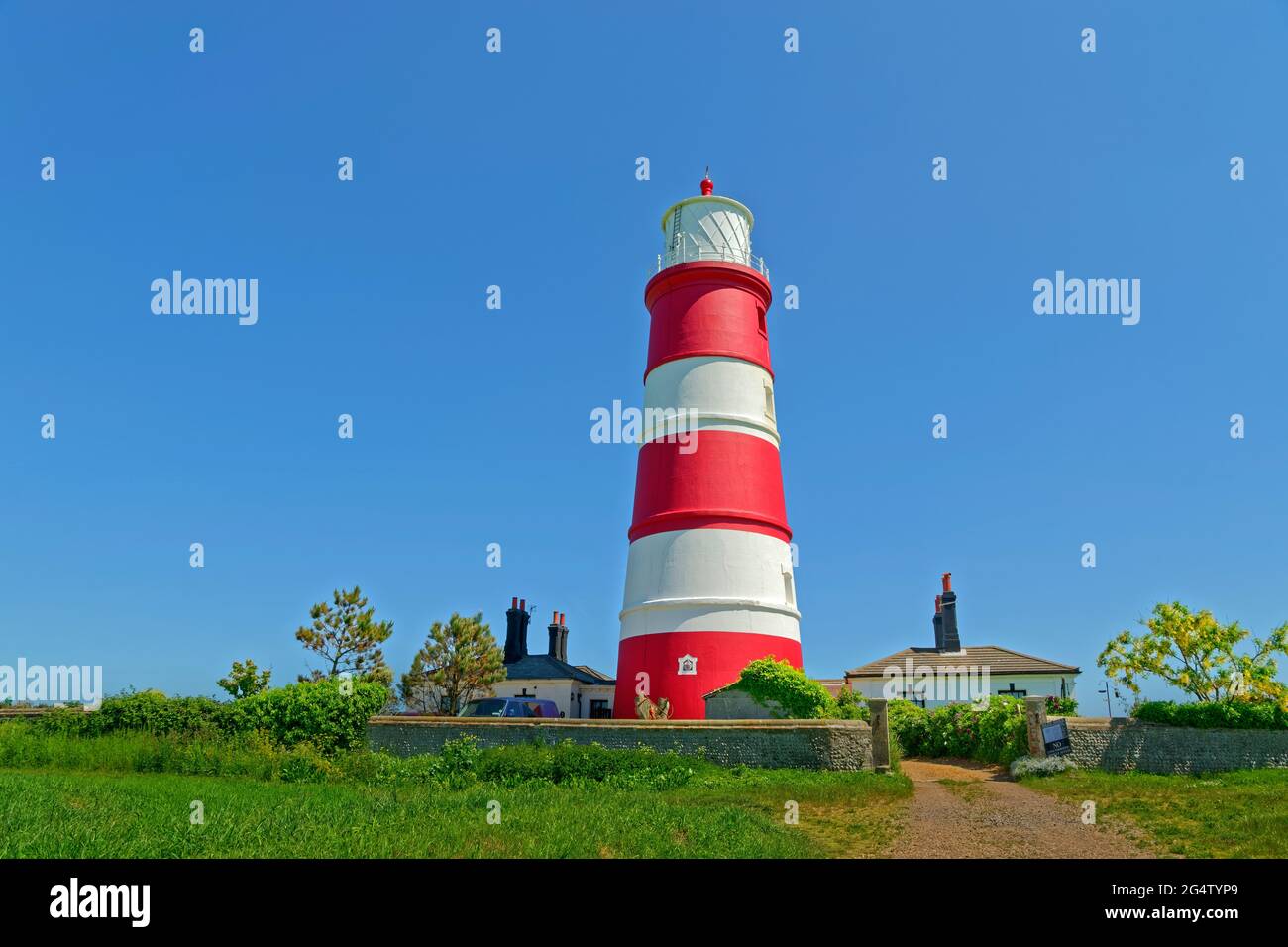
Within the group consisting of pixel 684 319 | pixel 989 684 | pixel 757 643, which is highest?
pixel 684 319

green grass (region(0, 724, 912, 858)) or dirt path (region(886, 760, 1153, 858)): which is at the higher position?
green grass (region(0, 724, 912, 858))

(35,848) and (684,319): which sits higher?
(684,319)

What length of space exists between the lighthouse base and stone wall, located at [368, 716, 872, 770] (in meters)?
2.85

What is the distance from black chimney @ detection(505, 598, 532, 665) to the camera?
37.6m

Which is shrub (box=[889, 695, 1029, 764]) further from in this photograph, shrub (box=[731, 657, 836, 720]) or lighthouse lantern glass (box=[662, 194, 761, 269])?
lighthouse lantern glass (box=[662, 194, 761, 269])

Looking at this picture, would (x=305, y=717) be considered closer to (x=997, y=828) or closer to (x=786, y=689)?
(x=786, y=689)

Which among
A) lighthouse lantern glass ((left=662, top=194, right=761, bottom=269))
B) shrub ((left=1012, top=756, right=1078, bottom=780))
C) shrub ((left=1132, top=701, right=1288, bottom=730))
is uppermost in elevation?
lighthouse lantern glass ((left=662, top=194, right=761, bottom=269))

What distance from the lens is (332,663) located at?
30.7 meters

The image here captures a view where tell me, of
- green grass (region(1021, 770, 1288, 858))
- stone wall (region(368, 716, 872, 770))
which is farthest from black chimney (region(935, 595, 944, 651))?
stone wall (region(368, 716, 872, 770))

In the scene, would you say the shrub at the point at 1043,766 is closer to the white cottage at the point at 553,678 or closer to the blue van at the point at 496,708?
the blue van at the point at 496,708
